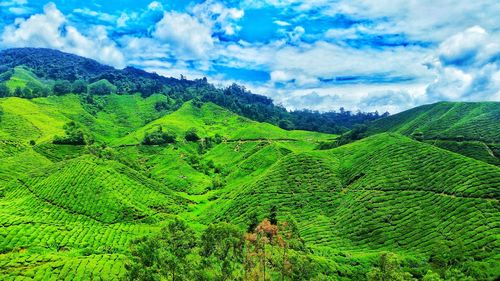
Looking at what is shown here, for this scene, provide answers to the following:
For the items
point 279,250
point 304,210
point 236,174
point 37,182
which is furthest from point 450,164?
point 37,182

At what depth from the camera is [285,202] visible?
137375 millimetres

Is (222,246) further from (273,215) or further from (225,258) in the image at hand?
(273,215)

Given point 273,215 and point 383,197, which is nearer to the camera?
point 383,197

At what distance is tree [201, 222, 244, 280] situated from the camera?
262 feet

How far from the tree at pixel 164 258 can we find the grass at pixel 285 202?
11288mm

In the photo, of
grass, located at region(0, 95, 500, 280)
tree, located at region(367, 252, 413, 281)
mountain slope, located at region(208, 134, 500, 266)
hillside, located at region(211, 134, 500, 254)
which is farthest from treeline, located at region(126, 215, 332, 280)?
mountain slope, located at region(208, 134, 500, 266)

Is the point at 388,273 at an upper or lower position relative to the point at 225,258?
lower

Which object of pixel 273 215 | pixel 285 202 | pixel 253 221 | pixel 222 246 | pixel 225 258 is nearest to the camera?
pixel 225 258

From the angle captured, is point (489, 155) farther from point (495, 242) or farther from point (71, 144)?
point (71, 144)

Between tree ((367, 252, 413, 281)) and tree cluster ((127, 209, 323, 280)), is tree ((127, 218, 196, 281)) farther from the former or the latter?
tree ((367, 252, 413, 281))

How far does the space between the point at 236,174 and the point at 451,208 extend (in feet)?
369

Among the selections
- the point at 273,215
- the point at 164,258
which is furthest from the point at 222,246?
the point at 273,215

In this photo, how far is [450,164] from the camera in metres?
122

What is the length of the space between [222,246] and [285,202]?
188 ft
